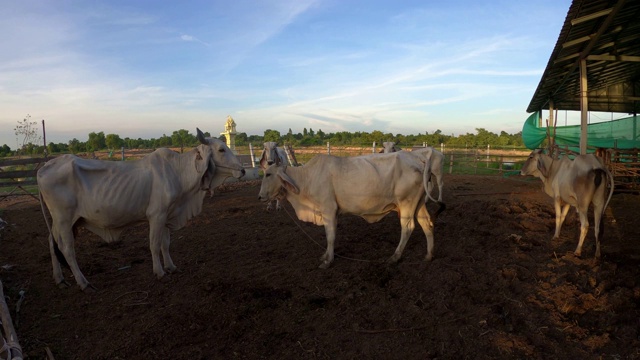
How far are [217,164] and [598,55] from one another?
912cm

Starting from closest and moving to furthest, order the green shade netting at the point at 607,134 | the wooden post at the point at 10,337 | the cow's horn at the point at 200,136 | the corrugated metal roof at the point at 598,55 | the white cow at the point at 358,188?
1. the wooden post at the point at 10,337
2. the cow's horn at the point at 200,136
3. the white cow at the point at 358,188
4. the corrugated metal roof at the point at 598,55
5. the green shade netting at the point at 607,134

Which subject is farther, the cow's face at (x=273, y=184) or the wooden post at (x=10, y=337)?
the cow's face at (x=273, y=184)

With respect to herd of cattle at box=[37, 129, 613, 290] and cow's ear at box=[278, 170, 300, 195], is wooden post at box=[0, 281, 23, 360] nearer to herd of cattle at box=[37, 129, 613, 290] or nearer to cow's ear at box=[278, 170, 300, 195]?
herd of cattle at box=[37, 129, 613, 290]

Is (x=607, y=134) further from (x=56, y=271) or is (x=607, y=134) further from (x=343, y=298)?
(x=56, y=271)

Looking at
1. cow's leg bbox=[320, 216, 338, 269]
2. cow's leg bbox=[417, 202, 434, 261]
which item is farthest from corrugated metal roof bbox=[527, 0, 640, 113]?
cow's leg bbox=[320, 216, 338, 269]

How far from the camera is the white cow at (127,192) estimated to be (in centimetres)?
484

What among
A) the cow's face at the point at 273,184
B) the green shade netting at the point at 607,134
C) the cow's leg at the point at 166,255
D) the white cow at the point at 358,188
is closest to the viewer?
the cow's leg at the point at 166,255

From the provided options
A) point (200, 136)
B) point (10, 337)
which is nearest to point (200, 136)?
point (200, 136)

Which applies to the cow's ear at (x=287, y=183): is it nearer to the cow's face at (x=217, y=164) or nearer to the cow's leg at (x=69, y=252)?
the cow's face at (x=217, y=164)

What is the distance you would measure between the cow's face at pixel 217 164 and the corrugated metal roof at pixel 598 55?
6158mm

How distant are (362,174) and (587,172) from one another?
137 inches

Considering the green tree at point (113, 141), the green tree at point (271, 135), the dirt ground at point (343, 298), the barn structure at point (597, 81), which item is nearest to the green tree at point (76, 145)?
the green tree at point (113, 141)

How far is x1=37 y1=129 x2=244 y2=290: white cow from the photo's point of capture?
15.9 ft

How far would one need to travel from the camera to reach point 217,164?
223 inches
